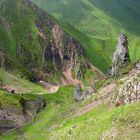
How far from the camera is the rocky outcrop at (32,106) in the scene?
5901 inches

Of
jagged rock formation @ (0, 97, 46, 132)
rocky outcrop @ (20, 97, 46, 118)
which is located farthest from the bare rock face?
jagged rock formation @ (0, 97, 46, 132)

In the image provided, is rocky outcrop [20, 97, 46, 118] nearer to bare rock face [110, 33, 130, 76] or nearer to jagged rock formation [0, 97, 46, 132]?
jagged rock formation [0, 97, 46, 132]

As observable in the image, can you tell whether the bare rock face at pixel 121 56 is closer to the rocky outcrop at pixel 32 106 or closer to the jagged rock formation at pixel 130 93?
the rocky outcrop at pixel 32 106

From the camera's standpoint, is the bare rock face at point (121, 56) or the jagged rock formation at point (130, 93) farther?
the bare rock face at point (121, 56)

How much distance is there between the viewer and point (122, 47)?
13362 cm

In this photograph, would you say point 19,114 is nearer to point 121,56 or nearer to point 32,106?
point 32,106

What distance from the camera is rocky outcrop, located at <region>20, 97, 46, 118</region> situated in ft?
492

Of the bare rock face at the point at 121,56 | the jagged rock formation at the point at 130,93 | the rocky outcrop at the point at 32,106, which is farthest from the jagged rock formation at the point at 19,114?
the jagged rock formation at the point at 130,93

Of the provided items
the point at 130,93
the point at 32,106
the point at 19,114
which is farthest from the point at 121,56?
the point at 130,93

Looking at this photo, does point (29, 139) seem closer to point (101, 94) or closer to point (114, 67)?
point (101, 94)

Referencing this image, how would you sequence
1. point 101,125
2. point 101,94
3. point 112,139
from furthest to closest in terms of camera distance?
point 101,94
point 101,125
point 112,139

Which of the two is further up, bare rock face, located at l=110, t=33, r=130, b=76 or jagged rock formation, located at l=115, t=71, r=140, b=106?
bare rock face, located at l=110, t=33, r=130, b=76

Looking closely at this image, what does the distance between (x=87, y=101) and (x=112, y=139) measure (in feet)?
179

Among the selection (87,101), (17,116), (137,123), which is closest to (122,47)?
(87,101)
